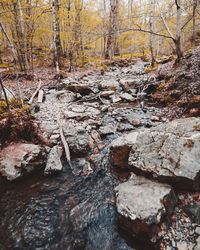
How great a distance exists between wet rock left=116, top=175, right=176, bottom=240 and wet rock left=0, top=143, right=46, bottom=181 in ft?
7.49

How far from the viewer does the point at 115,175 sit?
14.6ft

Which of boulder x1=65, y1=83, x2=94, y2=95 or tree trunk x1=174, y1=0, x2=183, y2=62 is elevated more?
tree trunk x1=174, y1=0, x2=183, y2=62

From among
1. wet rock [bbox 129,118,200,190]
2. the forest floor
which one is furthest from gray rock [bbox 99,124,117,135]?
wet rock [bbox 129,118,200,190]

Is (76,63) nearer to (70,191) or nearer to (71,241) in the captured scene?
(70,191)

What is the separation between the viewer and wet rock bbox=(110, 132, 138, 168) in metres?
4.49

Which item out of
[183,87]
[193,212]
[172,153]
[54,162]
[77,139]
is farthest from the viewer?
[183,87]

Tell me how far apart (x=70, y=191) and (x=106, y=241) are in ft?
4.44

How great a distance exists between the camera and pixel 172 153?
11.9 ft

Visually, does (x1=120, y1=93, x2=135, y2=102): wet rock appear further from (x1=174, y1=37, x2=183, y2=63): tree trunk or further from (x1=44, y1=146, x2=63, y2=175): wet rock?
(x1=44, y1=146, x2=63, y2=175): wet rock

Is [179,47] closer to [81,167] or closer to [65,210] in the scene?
[81,167]

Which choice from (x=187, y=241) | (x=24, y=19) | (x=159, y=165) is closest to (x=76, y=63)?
(x=24, y=19)

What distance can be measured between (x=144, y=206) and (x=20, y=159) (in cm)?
304

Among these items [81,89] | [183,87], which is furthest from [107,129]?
[81,89]

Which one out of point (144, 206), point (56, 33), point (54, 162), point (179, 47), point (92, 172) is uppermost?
point (56, 33)
